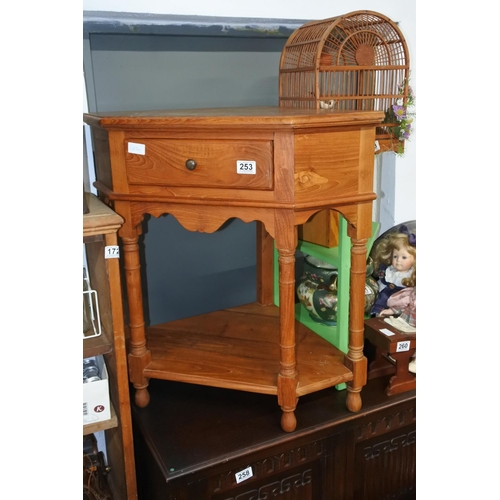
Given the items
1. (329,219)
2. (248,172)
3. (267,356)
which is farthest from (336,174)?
(267,356)

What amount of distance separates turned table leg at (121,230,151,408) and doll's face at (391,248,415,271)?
88 centimetres

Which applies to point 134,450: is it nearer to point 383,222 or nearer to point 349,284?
point 349,284

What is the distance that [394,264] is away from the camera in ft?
5.92

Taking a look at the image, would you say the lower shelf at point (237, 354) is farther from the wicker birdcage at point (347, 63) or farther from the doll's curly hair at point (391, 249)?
the wicker birdcage at point (347, 63)

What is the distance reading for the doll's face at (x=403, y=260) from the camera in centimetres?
179

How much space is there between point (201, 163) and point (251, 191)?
13 cm

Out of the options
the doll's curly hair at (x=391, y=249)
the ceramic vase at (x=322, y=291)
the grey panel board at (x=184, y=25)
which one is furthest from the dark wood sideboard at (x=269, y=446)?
the grey panel board at (x=184, y=25)

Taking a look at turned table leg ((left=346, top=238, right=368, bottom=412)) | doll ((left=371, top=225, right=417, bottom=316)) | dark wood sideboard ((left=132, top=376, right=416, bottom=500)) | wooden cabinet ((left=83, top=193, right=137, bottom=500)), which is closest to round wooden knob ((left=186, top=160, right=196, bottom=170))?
wooden cabinet ((left=83, top=193, right=137, bottom=500))

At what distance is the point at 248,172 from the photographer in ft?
3.84

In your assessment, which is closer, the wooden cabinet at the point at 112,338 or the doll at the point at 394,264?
the wooden cabinet at the point at 112,338

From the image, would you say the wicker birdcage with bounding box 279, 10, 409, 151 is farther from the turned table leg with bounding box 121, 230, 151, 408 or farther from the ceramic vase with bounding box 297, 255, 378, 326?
the turned table leg with bounding box 121, 230, 151, 408

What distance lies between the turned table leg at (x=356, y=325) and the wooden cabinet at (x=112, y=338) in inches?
23.0

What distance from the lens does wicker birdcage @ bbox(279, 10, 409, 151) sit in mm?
1519

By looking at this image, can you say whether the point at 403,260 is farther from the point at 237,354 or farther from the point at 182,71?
the point at 182,71
